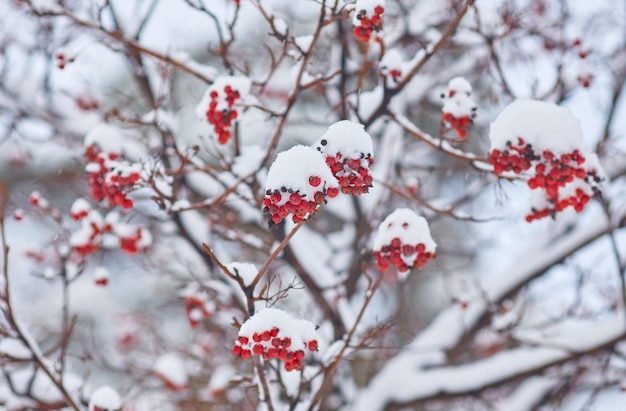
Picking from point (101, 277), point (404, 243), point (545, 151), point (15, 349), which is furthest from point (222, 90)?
point (101, 277)

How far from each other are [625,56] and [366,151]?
4.43 metres

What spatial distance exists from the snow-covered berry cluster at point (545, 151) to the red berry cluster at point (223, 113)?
1222 mm

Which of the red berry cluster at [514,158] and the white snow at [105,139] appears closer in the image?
the red berry cluster at [514,158]

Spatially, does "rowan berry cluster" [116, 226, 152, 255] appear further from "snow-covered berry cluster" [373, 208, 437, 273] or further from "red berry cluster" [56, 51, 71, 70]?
"snow-covered berry cluster" [373, 208, 437, 273]

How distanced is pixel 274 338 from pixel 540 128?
1.43m

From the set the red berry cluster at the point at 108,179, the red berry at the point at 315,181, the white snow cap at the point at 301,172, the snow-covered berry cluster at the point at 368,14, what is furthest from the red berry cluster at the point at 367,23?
the red berry cluster at the point at 108,179

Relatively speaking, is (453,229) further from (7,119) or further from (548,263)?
(7,119)

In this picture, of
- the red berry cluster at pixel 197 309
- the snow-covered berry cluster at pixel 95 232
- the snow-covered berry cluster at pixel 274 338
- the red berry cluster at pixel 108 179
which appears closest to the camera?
the snow-covered berry cluster at pixel 274 338

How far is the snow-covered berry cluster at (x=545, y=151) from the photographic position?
2445mm

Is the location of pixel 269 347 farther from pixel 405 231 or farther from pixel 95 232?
pixel 95 232

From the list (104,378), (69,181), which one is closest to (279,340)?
(69,181)

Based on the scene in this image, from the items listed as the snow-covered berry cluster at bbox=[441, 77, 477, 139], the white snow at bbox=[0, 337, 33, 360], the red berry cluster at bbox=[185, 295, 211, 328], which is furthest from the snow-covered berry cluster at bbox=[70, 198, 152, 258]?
the snow-covered berry cluster at bbox=[441, 77, 477, 139]

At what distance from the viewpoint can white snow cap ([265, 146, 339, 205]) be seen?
193 cm

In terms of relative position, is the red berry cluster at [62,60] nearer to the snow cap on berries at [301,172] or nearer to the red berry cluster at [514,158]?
the snow cap on berries at [301,172]
